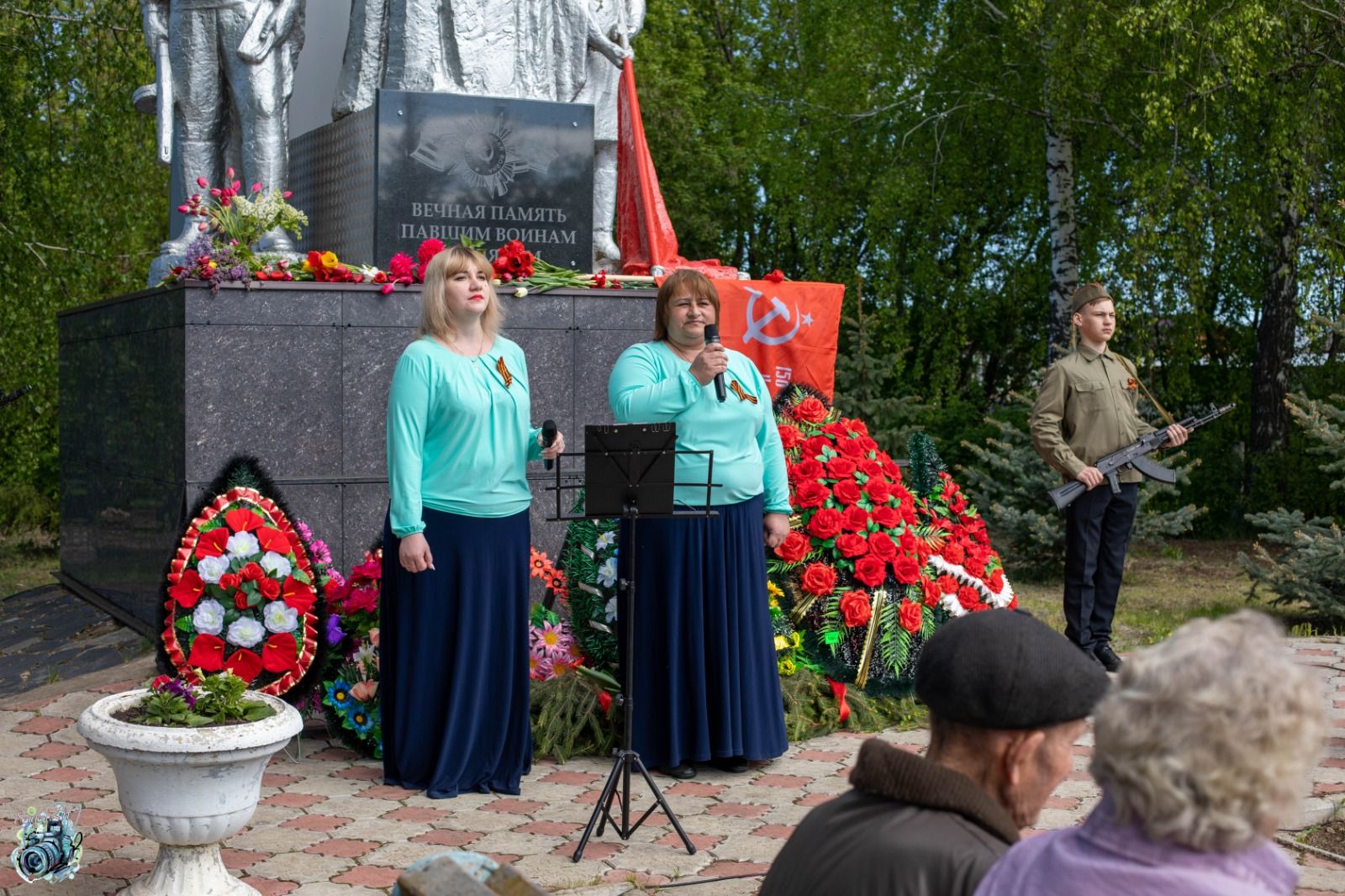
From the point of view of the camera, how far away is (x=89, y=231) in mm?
14914

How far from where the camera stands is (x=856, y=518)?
713 centimetres

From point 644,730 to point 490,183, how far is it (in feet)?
13.3

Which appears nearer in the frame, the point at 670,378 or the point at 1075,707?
the point at 1075,707

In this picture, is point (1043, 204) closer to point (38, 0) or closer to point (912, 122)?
point (912, 122)

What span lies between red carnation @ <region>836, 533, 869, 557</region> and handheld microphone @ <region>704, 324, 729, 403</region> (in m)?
1.51

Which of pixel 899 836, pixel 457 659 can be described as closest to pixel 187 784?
pixel 457 659

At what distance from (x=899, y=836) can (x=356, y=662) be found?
15.2ft

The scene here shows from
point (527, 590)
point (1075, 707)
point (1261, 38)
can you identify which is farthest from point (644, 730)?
point (1261, 38)

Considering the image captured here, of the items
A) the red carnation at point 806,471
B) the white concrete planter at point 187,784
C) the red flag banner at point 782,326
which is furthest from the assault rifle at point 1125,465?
the white concrete planter at point 187,784

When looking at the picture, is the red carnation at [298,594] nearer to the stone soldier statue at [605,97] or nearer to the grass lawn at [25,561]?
the stone soldier statue at [605,97]

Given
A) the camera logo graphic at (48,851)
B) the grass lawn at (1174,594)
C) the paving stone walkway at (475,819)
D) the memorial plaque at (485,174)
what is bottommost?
the grass lawn at (1174,594)

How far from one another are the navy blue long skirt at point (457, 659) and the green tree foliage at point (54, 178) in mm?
9809

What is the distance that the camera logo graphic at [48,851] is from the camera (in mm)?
4488

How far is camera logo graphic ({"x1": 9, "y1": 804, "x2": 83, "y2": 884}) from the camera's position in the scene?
4.49 meters
